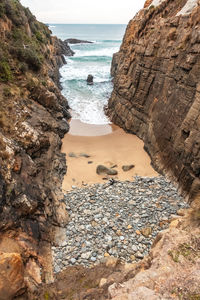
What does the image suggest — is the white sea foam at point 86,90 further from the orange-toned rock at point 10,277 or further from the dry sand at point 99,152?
the orange-toned rock at point 10,277

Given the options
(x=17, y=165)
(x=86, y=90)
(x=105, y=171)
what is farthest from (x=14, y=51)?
(x=86, y=90)

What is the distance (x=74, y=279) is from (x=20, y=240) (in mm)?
2346

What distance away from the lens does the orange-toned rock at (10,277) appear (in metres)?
5.16

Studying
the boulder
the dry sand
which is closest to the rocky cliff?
the dry sand

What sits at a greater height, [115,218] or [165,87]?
[165,87]

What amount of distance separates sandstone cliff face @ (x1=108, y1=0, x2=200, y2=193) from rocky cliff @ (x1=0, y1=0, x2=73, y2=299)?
6.62 meters

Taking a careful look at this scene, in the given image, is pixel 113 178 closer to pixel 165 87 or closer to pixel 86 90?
pixel 165 87

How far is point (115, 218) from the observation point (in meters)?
9.48

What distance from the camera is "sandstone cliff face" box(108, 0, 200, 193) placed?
34.9ft

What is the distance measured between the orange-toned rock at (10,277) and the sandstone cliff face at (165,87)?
863 cm

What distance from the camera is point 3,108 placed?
10688mm

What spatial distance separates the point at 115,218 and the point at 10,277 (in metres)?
5.25

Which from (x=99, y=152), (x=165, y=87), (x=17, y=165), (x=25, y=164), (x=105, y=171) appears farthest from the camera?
(x=99, y=152)

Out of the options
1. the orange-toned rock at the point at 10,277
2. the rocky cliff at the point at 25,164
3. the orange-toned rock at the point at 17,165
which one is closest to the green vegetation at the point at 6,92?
the rocky cliff at the point at 25,164
